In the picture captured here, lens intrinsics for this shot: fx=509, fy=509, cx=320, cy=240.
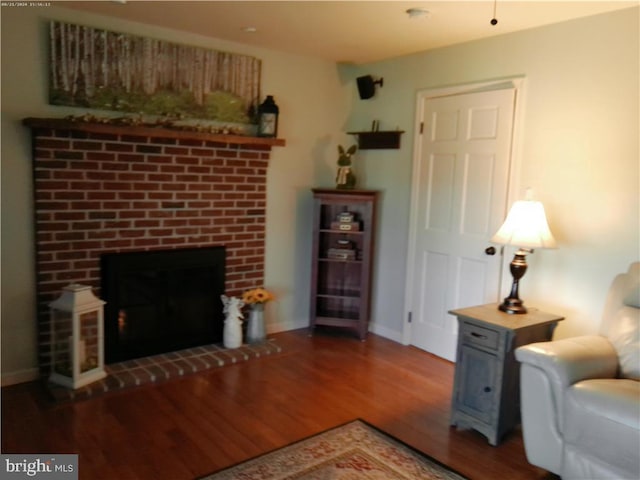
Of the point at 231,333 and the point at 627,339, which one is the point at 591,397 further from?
the point at 231,333

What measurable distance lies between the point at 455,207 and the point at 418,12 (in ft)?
4.60

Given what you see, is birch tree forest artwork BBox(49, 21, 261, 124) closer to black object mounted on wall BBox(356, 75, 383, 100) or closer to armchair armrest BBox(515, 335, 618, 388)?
black object mounted on wall BBox(356, 75, 383, 100)

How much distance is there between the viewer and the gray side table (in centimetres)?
261

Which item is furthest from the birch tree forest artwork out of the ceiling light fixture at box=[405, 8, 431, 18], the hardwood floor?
the hardwood floor

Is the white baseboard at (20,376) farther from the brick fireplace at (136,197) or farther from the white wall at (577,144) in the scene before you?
the white wall at (577,144)

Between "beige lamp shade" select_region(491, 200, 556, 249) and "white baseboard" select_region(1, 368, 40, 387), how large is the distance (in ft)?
9.75

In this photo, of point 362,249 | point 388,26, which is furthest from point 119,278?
point 388,26

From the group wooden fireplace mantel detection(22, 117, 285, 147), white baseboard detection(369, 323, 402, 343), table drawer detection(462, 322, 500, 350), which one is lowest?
white baseboard detection(369, 323, 402, 343)

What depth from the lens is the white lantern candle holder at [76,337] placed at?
3.02m

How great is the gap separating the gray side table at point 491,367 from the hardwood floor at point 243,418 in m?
0.11

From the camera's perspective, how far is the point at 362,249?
422 cm

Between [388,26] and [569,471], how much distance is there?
2648 millimetres

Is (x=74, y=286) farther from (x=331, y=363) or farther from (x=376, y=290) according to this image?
(x=376, y=290)
